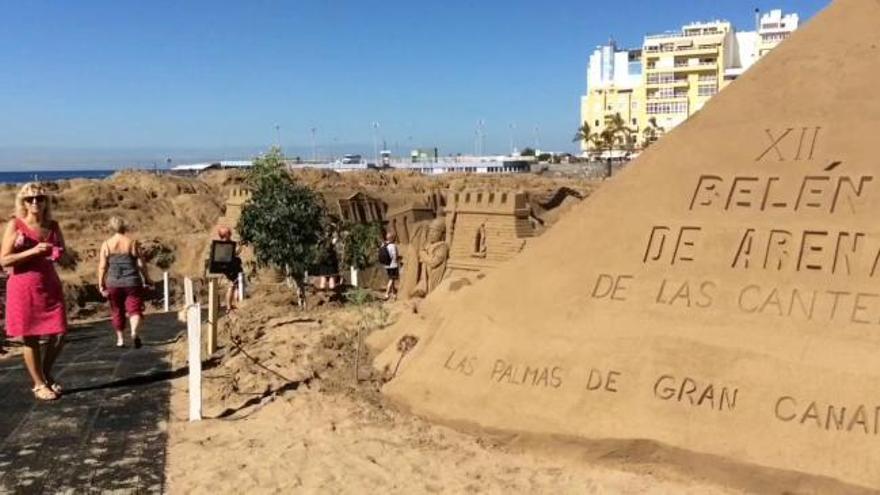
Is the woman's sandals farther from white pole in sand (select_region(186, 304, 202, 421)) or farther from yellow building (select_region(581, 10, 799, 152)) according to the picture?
yellow building (select_region(581, 10, 799, 152))

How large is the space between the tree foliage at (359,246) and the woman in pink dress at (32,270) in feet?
38.8

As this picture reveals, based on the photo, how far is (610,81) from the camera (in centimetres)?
8588

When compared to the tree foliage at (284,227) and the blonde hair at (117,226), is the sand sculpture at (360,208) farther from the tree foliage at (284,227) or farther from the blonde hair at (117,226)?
the blonde hair at (117,226)

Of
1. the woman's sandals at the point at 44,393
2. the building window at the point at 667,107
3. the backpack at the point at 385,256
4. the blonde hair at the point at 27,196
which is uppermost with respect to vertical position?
the building window at the point at 667,107

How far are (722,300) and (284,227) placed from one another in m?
9.14

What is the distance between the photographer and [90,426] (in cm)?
568

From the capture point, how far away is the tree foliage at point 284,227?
12961mm

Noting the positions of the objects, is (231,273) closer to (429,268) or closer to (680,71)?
(429,268)

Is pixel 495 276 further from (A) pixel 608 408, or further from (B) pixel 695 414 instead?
(B) pixel 695 414

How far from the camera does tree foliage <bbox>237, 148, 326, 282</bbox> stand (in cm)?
1296

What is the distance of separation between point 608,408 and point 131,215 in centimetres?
3644

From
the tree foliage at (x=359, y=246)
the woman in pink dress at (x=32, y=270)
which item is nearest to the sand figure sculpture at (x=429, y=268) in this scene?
the tree foliage at (x=359, y=246)

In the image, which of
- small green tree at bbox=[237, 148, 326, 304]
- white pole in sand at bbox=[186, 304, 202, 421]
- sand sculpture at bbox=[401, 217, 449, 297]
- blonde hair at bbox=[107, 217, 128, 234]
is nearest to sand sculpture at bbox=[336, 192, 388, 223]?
sand sculpture at bbox=[401, 217, 449, 297]

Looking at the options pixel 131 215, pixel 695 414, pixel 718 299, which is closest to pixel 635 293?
pixel 718 299
